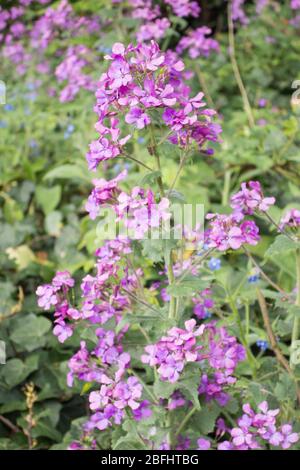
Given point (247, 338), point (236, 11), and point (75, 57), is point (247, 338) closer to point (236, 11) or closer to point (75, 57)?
point (75, 57)

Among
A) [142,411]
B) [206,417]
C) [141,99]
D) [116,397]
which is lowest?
[206,417]

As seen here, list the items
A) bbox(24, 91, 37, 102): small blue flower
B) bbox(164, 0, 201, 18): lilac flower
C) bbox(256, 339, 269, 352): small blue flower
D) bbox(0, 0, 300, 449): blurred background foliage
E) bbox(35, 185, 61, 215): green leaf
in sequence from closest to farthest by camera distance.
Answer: bbox(256, 339, 269, 352): small blue flower, bbox(0, 0, 300, 449): blurred background foliage, bbox(164, 0, 201, 18): lilac flower, bbox(35, 185, 61, 215): green leaf, bbox(24, 91, 37, 102): small blue flower

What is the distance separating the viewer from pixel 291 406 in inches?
73.9

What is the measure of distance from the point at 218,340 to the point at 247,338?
0.88ft

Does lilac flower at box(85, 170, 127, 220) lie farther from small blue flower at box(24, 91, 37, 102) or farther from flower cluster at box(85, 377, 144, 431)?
small blue flower at box(24, 91, 37, 102)

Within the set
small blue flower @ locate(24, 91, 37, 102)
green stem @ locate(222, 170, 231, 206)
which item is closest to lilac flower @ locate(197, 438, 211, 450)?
green stem @ locate(222, 170, 231, 206)

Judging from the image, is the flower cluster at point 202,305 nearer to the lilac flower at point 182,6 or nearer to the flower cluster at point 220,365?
the flower cluster at point 220,365

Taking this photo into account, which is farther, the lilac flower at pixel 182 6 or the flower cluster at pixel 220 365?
the lilac flower at pixel 182 6

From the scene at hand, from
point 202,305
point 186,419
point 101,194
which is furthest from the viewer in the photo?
point 202,305

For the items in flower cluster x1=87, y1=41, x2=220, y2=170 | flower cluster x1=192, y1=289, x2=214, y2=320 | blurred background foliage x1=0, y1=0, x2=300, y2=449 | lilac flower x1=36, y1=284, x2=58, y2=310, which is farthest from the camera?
blurred background foliage x1=0, y1=0, x2=300, y2=449

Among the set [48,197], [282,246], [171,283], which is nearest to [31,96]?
[48,197]

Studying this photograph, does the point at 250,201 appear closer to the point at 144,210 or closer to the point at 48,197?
the point at 144,210

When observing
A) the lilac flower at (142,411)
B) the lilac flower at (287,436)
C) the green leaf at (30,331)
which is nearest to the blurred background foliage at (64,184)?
the green leaf at (30,331)

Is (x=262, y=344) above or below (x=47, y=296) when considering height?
below
